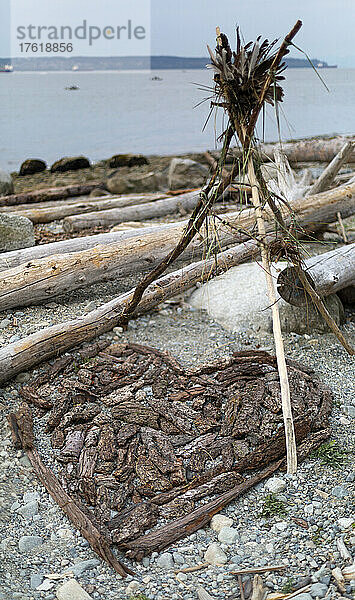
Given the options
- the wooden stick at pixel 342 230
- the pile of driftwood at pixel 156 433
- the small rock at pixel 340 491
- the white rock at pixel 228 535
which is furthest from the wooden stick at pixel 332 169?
the white rock at pixel 228 535

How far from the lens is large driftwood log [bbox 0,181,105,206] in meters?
10.1

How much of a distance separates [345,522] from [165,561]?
1017 mm

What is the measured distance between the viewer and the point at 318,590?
2738 millimetres

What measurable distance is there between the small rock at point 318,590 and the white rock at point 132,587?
0.84 meters

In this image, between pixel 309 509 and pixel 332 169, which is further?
pixel 332 169

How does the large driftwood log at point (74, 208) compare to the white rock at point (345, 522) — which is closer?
the white rock at point (345, 522)

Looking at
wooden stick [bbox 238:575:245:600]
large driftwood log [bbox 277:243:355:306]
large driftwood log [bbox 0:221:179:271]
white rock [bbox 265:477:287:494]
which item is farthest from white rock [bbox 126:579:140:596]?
Answer: large driftwood log [bbox 0:221:179:271]

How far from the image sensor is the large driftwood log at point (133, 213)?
26.6 feet

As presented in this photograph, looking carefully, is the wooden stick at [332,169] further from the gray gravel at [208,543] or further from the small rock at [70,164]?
the small rock at [70,164]

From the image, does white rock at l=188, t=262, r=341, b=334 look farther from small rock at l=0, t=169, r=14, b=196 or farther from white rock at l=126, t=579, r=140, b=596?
small rock at l=0, t=169, r=14, b=196

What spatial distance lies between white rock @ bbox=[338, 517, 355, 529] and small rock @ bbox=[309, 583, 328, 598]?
48 cm

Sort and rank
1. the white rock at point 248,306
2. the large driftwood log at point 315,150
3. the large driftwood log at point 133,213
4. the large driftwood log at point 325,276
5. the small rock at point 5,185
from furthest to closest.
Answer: the large driftwood log at point 315,150 → the small rock at point 5,185 → the large driftwood log at point 133,213 → the white rock at point 248,306 → the large driftwood log at point 325,276

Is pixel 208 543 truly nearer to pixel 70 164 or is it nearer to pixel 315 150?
pixel 315 150

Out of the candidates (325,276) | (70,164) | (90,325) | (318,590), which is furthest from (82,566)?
(70,164)
